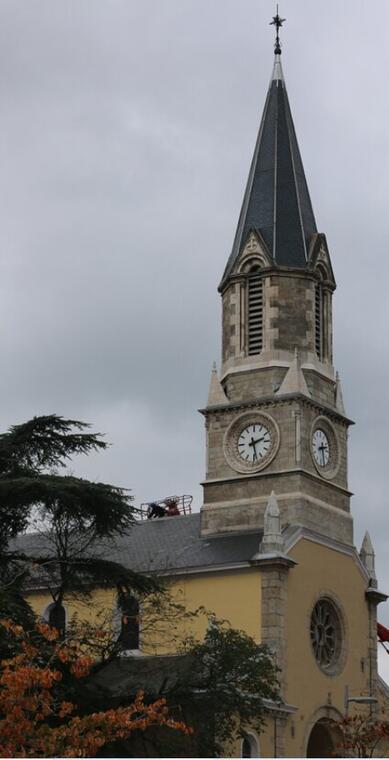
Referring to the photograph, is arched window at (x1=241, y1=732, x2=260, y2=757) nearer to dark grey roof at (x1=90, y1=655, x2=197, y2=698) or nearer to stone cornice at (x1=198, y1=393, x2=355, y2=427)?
dark grey roof at (x1=90, y1=655, x2=197, y2=698)

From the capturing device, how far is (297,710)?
52656 millimetres

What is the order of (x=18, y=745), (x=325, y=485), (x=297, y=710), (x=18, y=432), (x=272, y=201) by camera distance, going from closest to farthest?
1. (x=18, y=745)
2. (x=18, y=432)
3. (x=297, y=710)
4. (x=325, y=485)
5. (x=272, y=201)

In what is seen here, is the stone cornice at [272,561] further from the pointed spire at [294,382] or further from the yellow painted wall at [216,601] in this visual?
the pointed spire at [294,382]

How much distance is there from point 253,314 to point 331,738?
16677 millimetres

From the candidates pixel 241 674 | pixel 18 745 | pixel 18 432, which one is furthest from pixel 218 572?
pixel 18 745

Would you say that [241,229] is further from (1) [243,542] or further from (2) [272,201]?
(1) [243,542]

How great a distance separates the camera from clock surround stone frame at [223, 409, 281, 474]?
2272 inches

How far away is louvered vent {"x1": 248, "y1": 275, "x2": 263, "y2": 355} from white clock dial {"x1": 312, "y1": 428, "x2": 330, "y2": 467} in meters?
4.04

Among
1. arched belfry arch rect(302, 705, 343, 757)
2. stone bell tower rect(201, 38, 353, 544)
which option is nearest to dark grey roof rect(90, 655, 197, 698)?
arched belfry arch rect(302, 705, 343, 757)

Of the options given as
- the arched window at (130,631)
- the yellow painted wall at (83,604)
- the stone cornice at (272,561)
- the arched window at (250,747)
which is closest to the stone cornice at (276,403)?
the stone cornice at (272,561)

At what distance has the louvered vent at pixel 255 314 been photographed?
60.2 metres

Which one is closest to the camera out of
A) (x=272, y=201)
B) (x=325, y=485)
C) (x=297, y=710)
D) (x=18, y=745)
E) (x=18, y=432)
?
(x=18, y=745)

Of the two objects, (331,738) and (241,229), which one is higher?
(241,229)

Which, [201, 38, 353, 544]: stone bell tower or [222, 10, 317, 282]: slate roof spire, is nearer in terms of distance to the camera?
[201, 38, 353, 544]: stone bell tower
